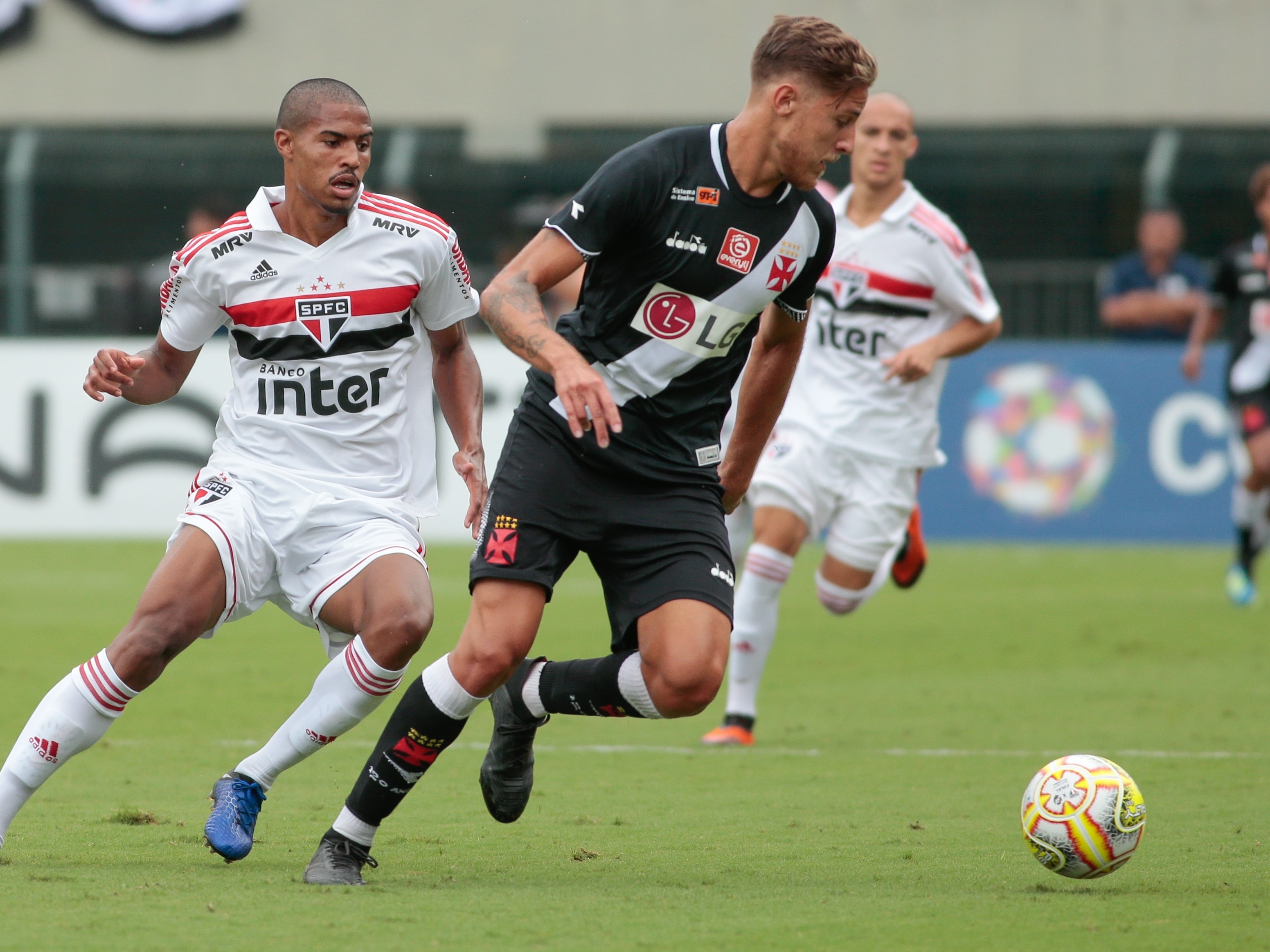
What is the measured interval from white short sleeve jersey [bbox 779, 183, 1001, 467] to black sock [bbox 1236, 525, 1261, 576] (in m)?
4.30

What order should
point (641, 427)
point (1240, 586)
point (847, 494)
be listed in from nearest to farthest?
point (641, 427) → point (847, 494) → point (1240, 586)

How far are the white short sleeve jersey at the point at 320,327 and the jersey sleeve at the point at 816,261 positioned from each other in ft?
2.96

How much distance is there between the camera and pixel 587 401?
4582 mm

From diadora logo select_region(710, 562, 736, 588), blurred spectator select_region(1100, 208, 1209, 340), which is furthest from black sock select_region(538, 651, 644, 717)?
blurred spectator select_region(1100, 208, 1209, 340)

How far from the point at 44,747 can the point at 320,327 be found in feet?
4.34

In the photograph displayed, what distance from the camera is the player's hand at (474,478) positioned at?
5.48 meters

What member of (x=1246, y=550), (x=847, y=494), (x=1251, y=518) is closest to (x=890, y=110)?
(x=847, y=494)

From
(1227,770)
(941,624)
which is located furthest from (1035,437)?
(1227,770)

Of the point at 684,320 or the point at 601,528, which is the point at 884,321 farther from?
the point at 601,528

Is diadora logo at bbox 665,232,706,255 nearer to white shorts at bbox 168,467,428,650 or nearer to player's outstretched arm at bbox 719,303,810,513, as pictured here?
player's outstretched arm at bbox 719,303,810,513

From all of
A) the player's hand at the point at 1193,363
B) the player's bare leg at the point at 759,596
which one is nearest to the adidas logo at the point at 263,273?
the player's bare leg at the point at 759,596

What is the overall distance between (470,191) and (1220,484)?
8.62m

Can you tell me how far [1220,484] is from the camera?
15.2m

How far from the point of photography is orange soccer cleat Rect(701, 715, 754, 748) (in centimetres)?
765
